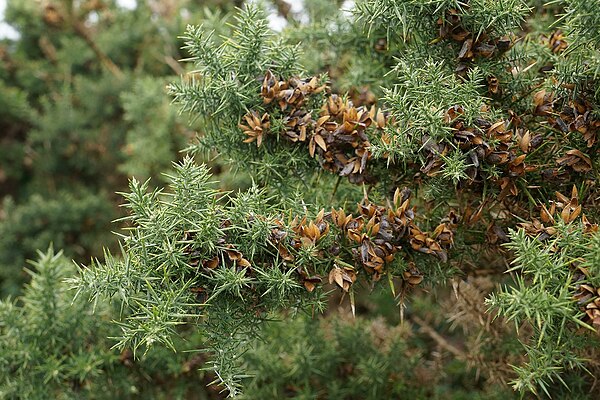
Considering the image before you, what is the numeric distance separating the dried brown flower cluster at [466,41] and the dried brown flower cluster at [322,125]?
16 centimetres

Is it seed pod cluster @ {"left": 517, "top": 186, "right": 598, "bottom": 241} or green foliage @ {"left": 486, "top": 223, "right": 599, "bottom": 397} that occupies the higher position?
seed pod cluster @ {"left": 517, "top": 186, "right": 598, "bottom": 241}

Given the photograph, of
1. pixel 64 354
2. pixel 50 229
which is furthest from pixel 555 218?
pixel 50 229

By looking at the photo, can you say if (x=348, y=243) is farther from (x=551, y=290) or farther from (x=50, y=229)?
(x=50, y=229)

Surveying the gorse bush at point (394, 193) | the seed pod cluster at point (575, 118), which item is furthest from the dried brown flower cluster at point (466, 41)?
the seed pod cluster at point (575, 118)

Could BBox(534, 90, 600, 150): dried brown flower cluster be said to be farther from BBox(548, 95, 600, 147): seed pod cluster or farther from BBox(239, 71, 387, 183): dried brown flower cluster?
BBox(239, 71, 387, 183): dried brown flower cluster

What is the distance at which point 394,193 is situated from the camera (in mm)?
1064

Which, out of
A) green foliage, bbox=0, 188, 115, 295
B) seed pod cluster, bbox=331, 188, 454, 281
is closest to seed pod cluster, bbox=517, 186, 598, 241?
seed pod cluster, bbox=331, 188, 454, 281

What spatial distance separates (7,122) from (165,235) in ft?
8.00

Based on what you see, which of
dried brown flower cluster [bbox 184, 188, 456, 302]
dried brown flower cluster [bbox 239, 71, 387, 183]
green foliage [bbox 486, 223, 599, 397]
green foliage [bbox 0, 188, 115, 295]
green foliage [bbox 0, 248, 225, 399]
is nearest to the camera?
green foliage [bbox 486, 223, 599, 397]

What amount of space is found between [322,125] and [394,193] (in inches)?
6.7

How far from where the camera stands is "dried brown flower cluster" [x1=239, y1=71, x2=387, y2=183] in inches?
40.3

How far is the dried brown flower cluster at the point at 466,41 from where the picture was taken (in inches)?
39.0

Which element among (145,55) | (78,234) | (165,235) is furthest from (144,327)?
(145,55)

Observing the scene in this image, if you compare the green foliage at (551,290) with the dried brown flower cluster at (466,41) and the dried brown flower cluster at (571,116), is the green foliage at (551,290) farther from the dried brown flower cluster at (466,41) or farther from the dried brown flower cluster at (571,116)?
the dried brown flower cluster at (466,41)
